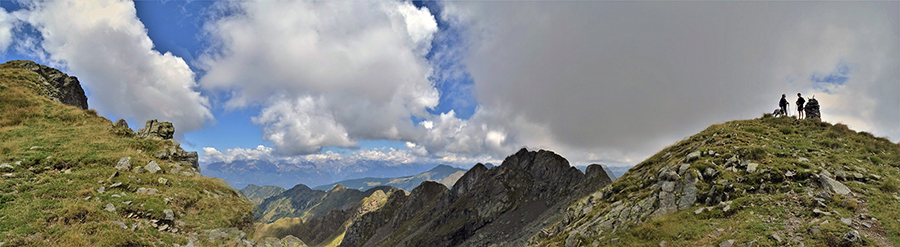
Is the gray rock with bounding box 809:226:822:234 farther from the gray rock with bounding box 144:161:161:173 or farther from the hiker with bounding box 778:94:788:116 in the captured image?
the gray rock with bounding box 144:161:161:173

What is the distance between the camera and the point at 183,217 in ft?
57.7

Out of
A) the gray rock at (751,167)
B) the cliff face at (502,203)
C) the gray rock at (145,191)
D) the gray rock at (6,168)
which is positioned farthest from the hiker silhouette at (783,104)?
the cliff face at (502,203)

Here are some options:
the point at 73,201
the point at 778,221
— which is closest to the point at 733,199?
the point at 778,221

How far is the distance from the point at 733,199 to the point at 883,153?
15084 millimetres

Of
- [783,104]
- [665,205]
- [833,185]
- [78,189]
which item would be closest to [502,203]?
[783,104]

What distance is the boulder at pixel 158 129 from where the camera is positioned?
30939mm

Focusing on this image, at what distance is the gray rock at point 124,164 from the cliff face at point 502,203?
10411 centimetres

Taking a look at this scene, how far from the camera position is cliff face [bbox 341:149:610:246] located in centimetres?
12862

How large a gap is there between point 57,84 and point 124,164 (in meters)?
44.7

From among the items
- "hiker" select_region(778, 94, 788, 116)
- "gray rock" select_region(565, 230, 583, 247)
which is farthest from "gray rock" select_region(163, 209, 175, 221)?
"hiker" select_region(778, 94, 788, 116)

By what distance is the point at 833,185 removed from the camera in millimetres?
16031

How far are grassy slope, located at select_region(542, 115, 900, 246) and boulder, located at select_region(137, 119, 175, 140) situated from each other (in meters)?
41.9

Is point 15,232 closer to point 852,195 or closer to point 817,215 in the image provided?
point 817,215

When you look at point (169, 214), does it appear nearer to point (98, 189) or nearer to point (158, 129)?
point (98, 189)
